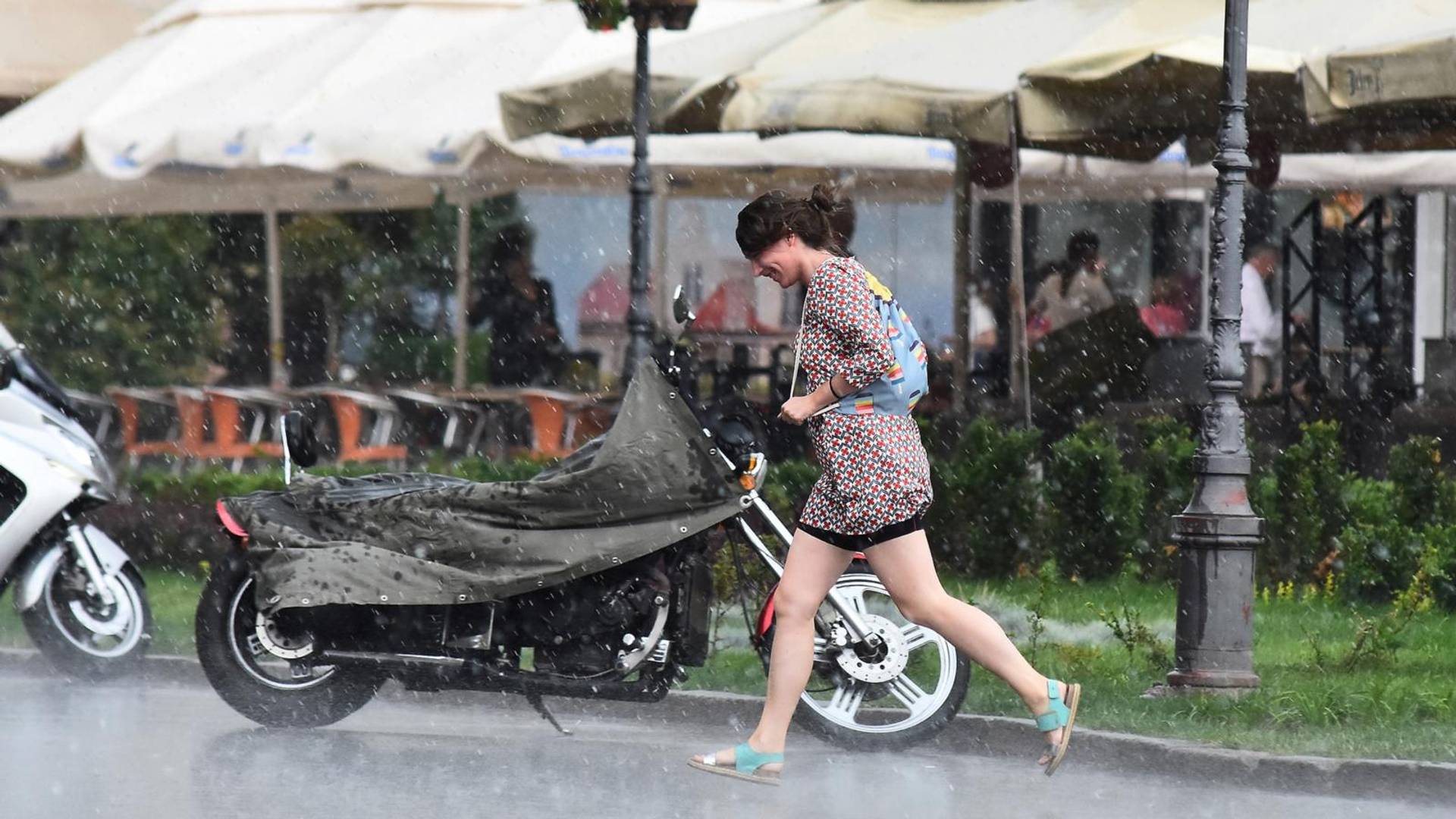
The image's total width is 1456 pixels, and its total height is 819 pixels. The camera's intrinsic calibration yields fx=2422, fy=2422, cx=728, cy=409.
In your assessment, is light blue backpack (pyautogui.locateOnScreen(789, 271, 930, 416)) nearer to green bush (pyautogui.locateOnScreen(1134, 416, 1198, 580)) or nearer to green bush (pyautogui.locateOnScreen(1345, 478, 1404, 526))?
green bush (pyautogui.locateOnScreen(1345, 478, 1404, 526))

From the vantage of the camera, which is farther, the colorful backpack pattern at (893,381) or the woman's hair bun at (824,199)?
the woman's hair bun at (824,199)

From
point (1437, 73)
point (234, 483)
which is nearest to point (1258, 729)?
point (1437, 73)

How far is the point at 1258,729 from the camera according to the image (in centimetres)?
789

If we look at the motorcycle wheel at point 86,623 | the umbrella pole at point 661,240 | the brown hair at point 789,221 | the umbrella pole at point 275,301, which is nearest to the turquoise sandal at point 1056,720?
the brown hair at point 789,221

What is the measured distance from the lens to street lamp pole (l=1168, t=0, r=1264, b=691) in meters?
8.58

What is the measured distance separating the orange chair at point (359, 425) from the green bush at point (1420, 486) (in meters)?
7.86

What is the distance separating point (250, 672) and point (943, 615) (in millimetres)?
2619

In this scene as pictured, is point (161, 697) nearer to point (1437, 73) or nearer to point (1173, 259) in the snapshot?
point (1437, 73)

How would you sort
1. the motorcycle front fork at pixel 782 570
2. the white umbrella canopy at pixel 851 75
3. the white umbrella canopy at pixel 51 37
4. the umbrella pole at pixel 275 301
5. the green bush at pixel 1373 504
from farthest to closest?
1. the white umbrella canopy at pixel 51 37
2. the umbrella pole at pixel 275 301
3. the white umbrella canopy at pixel 851 75
4. the green bush at pixel 1373 504
5. the motorcycle front fork at pixel 782 570

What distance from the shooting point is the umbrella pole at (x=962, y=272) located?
14.3 meters

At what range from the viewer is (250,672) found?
8156mm

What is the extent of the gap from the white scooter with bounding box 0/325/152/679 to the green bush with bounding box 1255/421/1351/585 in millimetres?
5318

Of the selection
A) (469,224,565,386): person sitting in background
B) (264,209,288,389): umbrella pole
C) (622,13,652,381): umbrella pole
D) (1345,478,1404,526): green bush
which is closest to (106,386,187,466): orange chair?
(264,209,288,389): umbrella pole

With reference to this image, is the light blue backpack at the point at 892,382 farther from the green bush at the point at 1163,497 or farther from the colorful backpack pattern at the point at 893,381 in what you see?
the green bush at the point at 1163,497
